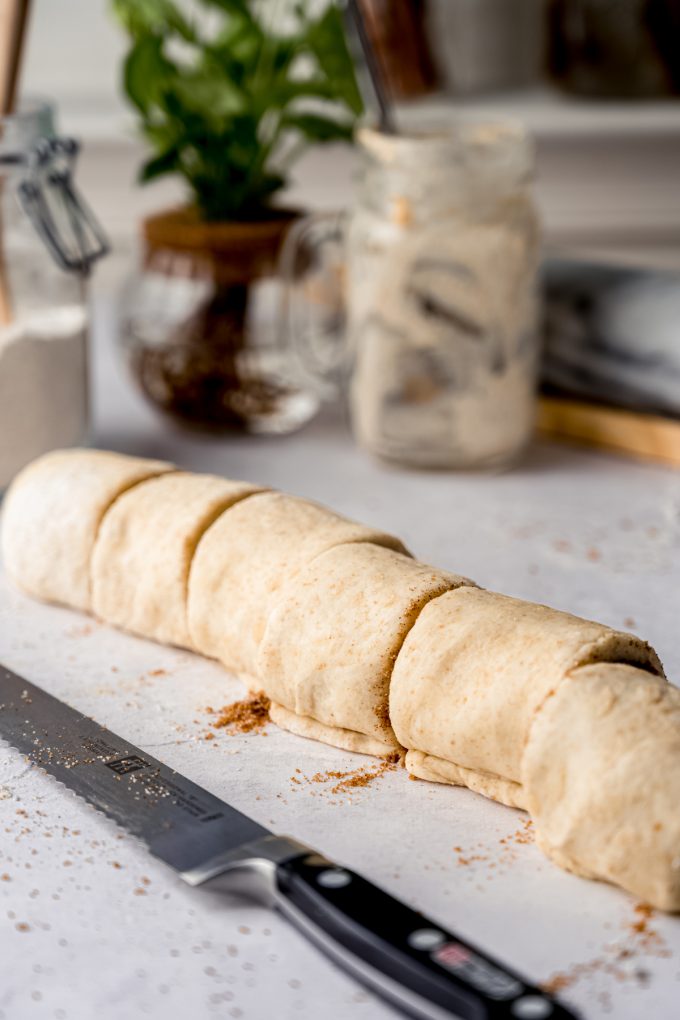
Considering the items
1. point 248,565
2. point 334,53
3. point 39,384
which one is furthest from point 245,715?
point 334,53

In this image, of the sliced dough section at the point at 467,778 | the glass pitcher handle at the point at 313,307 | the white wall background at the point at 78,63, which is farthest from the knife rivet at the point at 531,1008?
the white wall background at the point at 78,63

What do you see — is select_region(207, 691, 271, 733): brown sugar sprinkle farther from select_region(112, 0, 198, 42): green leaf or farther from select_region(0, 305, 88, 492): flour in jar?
select_region(112, 0, 198, 42): green leaf

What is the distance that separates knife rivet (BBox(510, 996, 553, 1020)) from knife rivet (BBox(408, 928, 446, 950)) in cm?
7

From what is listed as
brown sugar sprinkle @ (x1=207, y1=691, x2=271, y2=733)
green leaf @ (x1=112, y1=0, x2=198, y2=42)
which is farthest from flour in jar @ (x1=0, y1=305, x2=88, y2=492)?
brown sugar sprinkle @ (x1=207, y1=691, x2=271, y2=733)

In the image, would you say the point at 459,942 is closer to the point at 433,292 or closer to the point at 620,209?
the point at 433,292

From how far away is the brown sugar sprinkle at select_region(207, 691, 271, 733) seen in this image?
104 cm

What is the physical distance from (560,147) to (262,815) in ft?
5.52

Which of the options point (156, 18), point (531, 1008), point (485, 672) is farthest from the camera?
point (156, 18)

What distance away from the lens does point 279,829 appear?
90 cm

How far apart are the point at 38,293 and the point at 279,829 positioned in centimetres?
79

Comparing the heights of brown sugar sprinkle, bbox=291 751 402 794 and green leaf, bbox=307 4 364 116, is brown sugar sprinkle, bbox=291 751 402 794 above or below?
below

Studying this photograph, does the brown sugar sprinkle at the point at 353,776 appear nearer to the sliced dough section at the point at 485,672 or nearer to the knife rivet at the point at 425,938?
the sliced dough section at the point at 485,672

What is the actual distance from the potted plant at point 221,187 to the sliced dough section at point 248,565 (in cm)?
52

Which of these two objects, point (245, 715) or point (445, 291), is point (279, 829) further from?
point (445, 291)
